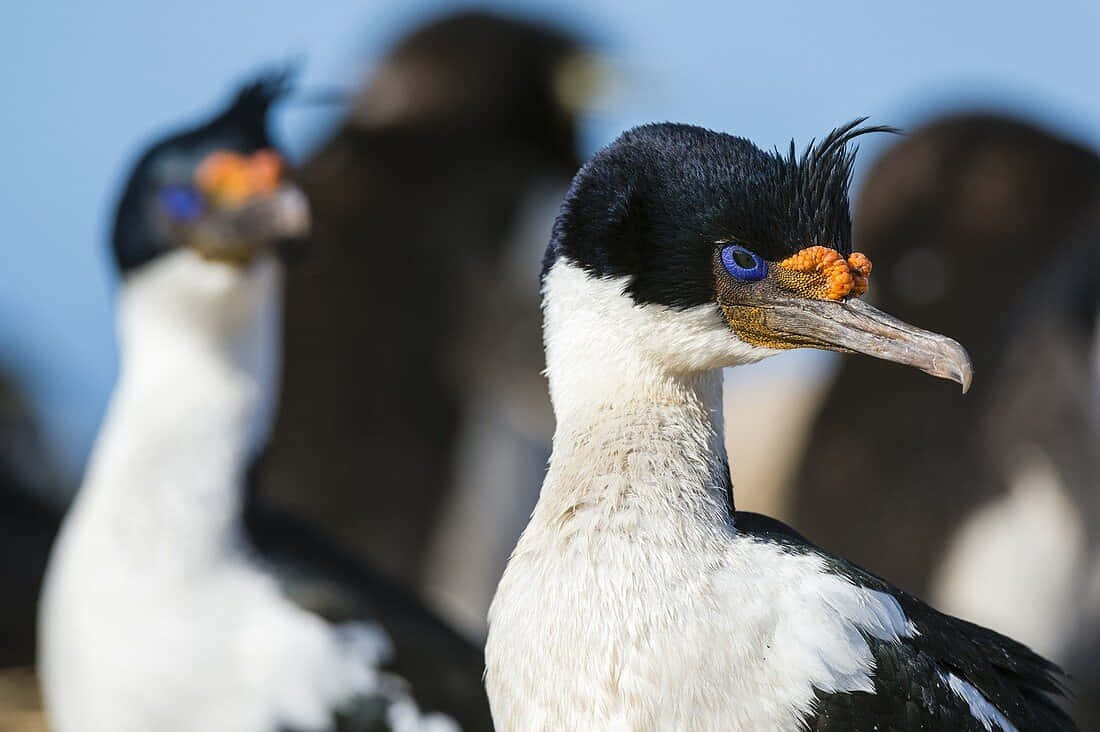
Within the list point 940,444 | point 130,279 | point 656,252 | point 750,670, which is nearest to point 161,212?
point 130,279

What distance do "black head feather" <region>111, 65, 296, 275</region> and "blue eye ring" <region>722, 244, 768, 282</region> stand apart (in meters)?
1.92

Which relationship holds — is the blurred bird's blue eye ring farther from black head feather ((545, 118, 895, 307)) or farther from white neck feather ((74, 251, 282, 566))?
black head feather ((545, 118, 895, 307))

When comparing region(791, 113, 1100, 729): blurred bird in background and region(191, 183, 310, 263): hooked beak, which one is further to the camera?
region(791, 113, 1100, 729): blurred bird in background

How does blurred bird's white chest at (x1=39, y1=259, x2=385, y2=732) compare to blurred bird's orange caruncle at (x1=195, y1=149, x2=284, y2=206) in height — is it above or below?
below

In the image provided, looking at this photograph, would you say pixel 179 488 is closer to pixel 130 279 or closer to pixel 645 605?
pixel 130 279

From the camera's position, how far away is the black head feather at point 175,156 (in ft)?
12.7

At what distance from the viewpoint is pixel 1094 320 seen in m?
5.36

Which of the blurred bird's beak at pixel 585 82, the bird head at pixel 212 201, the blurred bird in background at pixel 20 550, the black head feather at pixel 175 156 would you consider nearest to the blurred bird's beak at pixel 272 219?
the bird head at pixel 212 201

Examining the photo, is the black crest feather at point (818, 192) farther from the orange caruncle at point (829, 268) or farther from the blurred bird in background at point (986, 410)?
the blurred bird in background at point (986, 410)

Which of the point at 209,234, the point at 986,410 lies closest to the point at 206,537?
the point at 209,234

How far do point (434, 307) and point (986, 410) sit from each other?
2135 mm

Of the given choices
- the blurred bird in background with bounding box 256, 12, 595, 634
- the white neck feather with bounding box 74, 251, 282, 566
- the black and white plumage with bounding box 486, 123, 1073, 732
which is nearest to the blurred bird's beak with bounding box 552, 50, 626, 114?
the blurred bird in background with bounding box 256, 12, 595, 634

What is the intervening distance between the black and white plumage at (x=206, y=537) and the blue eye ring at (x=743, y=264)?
60.0 inches

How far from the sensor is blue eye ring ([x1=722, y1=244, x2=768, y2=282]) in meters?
2.27
